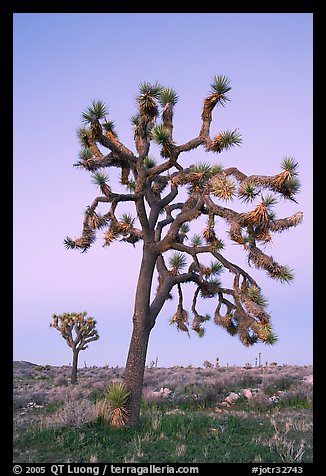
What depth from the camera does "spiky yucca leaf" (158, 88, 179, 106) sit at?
1238cm

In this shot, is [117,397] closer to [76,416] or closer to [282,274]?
[76,416]

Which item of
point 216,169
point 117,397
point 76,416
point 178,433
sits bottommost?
point 178,433

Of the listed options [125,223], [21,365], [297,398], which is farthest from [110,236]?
[21,365]

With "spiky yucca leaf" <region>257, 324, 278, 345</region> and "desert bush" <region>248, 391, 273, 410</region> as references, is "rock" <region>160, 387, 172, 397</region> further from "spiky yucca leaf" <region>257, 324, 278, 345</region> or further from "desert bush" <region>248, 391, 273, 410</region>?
"spiky yucca leaf" <region>257, 324, 278, 345</region>

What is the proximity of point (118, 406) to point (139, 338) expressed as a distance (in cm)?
163

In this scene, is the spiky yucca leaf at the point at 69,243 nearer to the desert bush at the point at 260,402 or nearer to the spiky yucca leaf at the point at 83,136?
the spiky yucca leaf at the point at 83,136

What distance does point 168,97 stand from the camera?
40.9 feet

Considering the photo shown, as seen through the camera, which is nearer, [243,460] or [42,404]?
[243,460]

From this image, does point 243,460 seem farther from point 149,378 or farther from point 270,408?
point 149,378

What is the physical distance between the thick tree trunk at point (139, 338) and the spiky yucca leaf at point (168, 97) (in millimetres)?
3747
